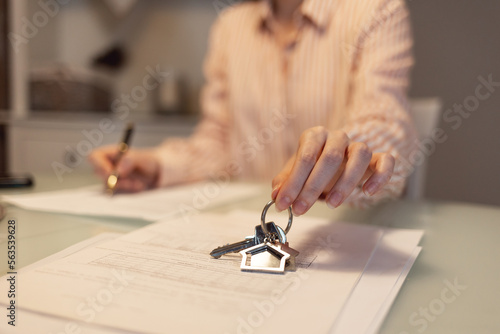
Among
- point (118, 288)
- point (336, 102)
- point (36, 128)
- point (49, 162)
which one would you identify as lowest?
point (49, 162)

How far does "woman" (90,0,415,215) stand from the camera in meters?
0.84

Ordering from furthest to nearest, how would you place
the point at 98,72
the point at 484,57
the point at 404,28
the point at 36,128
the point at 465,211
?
1. the point at 98,72
2. the point at 36,128
3. the point at 484,57
4. the point at 404,28
5. the point at 465,211

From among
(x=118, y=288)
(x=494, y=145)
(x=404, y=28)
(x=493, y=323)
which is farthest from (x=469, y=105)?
(x=118, y=288)

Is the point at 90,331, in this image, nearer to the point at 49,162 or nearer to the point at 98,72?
the point at 49,162

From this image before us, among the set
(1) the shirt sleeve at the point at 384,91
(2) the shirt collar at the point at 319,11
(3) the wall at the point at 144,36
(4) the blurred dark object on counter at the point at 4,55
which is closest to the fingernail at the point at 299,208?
(1) the shirt sleeve at the point at 384,91

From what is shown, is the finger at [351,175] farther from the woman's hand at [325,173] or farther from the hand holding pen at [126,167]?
the hand holding pen at [126,167]

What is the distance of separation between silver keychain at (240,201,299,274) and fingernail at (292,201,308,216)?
3cm

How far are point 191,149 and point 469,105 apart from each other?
109cm

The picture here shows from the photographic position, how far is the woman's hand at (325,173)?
1.38ft

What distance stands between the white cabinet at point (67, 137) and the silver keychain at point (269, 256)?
132cm

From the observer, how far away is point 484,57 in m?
1.55
